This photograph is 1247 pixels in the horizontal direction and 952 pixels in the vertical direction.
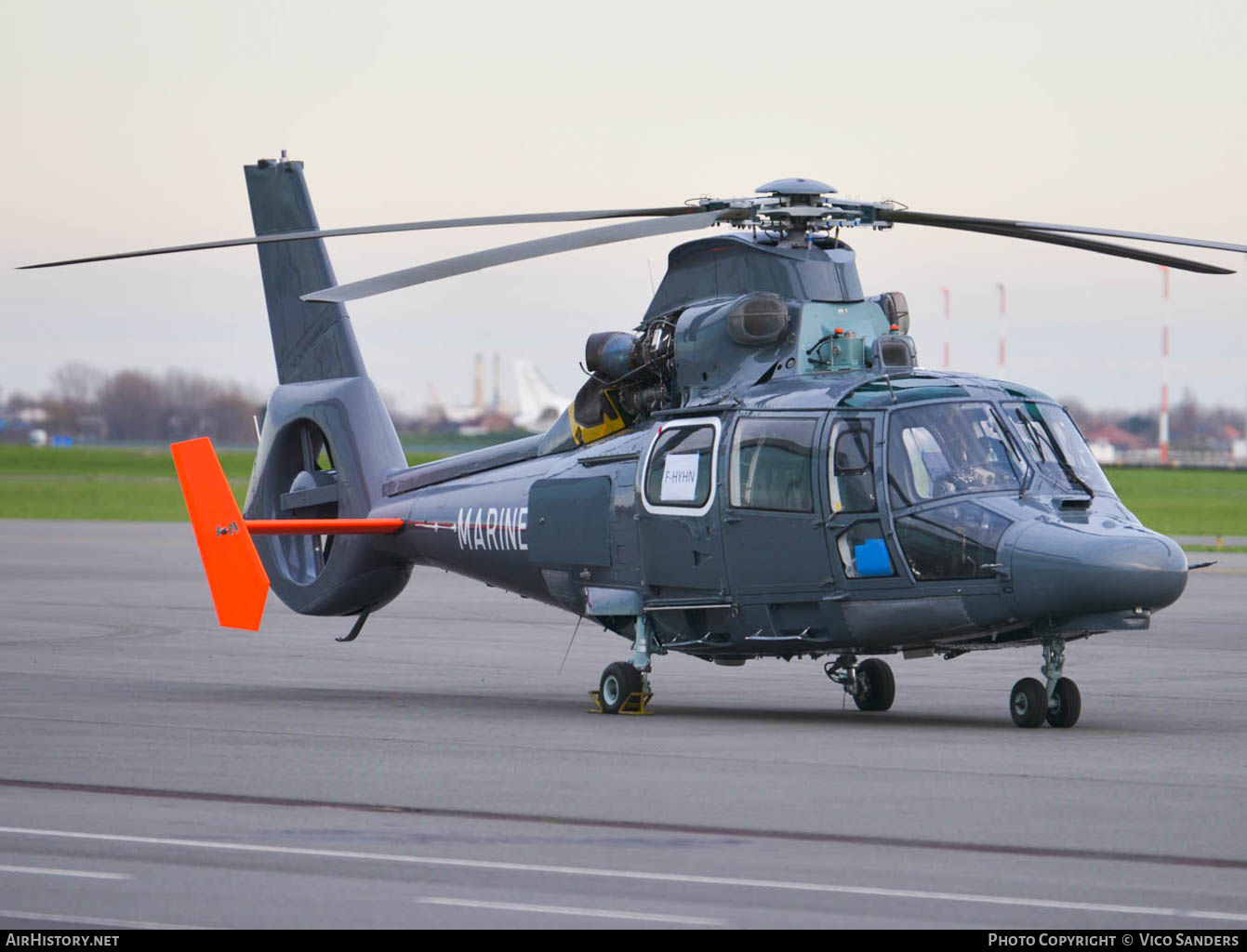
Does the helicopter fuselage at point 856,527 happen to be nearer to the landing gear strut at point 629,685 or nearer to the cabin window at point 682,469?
the cabin window at point 682,469

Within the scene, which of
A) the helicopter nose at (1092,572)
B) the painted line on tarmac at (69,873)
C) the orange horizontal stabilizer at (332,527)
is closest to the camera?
the painted line on tarmac at (69,873)

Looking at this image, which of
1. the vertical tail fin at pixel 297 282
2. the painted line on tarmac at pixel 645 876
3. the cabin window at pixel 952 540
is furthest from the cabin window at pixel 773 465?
the painted line on tarmac at pixel 645 876

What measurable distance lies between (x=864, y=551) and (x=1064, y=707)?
6.69 ft

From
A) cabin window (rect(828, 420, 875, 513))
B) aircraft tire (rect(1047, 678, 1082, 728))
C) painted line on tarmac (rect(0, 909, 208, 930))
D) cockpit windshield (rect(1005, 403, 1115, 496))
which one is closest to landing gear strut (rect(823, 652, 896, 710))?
aircraft tire (rect(1047, 678, 1082, 728))

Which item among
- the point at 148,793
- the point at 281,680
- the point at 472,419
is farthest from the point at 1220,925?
the point at 472,419

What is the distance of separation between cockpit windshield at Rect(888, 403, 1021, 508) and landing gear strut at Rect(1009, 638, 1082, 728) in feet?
4.71

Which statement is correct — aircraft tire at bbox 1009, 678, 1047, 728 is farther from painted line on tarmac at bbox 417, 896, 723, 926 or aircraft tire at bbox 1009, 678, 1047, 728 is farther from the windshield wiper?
painted line on tarmac at bbox 417, 896, 723, 926

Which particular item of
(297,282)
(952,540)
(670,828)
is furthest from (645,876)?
(297,282)

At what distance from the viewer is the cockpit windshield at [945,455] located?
1467 cm

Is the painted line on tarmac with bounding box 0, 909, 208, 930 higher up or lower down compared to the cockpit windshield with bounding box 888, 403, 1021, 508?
lower down

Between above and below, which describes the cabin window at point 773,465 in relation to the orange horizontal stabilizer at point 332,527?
above

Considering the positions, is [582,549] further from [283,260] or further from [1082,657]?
[1082,657]

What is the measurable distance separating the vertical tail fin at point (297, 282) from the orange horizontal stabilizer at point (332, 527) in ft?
6.92

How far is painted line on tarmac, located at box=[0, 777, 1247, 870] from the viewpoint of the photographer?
30.9ft
